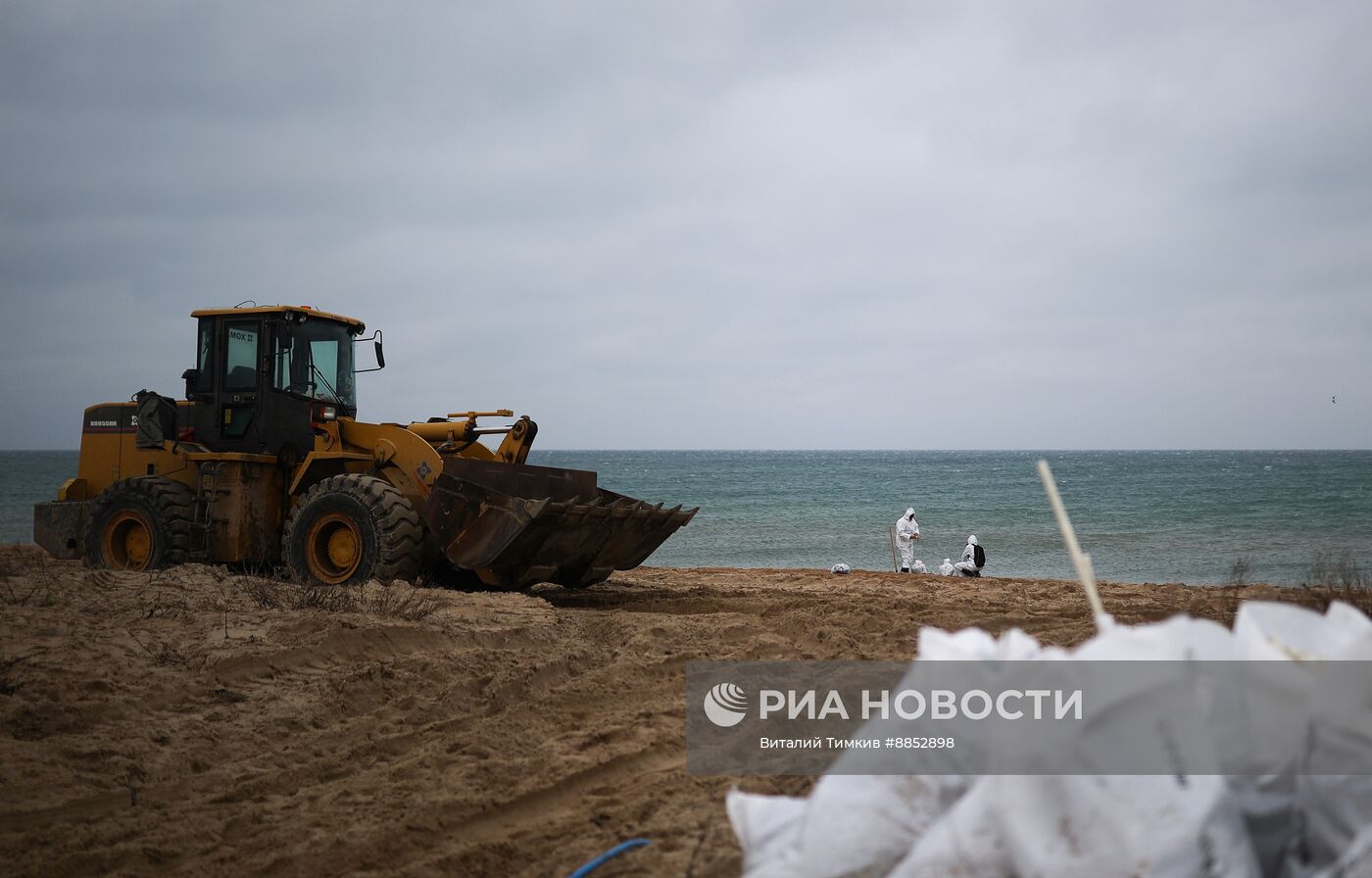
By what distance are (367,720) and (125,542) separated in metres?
7.24

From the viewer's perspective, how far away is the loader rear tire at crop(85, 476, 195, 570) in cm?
1017

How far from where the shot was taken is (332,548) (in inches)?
376

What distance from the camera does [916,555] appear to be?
2031 centimetres

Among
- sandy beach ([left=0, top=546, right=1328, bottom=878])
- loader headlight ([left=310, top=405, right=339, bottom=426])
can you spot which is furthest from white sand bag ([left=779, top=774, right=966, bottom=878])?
loader headlight ([left=310, top=405, right=339, bottom=426])

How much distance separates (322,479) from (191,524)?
1.52m

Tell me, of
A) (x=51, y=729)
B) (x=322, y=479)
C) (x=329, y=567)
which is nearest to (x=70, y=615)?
(x=51, y=729)

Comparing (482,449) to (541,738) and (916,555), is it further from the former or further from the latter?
(916,555)

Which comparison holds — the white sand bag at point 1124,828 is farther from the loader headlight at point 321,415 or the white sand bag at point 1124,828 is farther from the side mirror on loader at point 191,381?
the side mirror on loader at point 191,381

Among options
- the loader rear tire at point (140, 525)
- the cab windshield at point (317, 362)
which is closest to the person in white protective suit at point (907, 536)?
the cab windshield at point (317, 362)

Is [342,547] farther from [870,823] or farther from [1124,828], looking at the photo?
[1124,828]

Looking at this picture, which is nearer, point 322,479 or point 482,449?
point 322,479

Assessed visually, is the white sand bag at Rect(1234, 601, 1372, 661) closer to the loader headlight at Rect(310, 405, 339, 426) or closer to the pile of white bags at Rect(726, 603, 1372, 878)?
the pile of white bags at Rect(726, 603, 1372, 878)

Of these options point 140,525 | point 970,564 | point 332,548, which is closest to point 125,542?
point 140,525

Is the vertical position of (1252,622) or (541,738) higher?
(1252,622)
